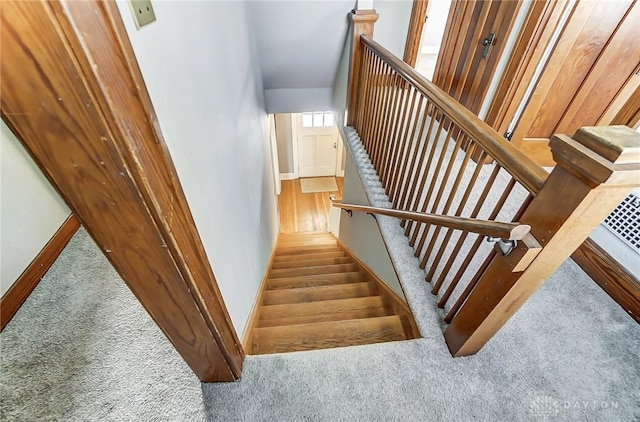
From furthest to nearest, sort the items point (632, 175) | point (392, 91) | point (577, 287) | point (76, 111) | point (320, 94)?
point (320, 94), point (392, 91), point (577, 287), point (632, 175), point (76, 111)

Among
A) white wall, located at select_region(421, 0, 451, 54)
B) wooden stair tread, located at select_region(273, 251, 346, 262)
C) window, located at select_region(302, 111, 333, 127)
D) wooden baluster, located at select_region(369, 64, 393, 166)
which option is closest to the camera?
wooden baluster, located at select_region(369, 64, 393, 166)

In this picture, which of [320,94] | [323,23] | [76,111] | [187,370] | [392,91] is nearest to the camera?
[76,111]

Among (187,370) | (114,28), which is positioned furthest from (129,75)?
(187,370)

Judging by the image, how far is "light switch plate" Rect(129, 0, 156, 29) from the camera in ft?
1.99

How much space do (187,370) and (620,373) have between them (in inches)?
76.0

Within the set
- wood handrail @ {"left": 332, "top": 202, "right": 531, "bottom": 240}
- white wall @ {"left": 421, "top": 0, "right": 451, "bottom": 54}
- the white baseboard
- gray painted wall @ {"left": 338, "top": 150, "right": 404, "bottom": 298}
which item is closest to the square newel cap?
wood handrail @ {"left": 332, "top": 202, "right": 531, "bottom": 240}

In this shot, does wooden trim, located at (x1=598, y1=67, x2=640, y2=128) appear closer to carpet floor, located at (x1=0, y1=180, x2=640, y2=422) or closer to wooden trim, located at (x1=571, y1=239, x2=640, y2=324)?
wooden trim, located at (x1=571, y1=239, x2=640, y2=324)

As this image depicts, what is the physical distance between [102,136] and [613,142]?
104 centimetres

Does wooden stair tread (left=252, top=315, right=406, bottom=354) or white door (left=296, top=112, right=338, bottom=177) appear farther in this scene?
white door (left=296, top=112, right=338, bottom=177)

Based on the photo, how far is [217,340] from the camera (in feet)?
3.54

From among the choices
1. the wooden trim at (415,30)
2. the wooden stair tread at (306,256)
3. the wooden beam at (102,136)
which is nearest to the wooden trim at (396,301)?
the wooden stair tread at (306,256)

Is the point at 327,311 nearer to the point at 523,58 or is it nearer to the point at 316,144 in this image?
the point at 523,58

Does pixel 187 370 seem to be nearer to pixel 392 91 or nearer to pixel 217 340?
pixel 217 340

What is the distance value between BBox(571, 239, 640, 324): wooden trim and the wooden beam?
2130 mm
